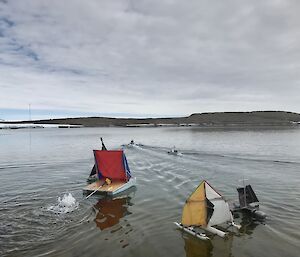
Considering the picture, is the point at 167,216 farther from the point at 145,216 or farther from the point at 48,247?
the point at 48,247

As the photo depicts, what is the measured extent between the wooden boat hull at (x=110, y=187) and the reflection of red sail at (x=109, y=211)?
1.52m

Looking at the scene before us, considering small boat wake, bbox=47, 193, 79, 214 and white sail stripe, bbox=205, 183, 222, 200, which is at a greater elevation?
white sail stripe, bbox=205, 183, 222, 200

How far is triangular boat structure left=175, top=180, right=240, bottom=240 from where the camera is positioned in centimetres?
2206

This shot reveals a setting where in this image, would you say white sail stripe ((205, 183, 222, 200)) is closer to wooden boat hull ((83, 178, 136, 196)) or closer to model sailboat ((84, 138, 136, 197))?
wooden boat hull ((83, 178, 136, 196))

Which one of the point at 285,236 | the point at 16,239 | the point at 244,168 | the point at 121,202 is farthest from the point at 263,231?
the point at 244,168

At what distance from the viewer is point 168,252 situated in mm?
19953

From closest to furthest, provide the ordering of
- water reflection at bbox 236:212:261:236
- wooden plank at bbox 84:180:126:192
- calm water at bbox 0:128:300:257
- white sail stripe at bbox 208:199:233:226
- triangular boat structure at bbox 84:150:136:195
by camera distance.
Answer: calm water at bbox 0:128:300:257 → white sail stripe at bbox 208:199:233:226 → water reflection at bbox 236:212:261:236 → wooden plank at bbox 84:180:126:192 → triangular boat structure at bbox 84:150:136:195

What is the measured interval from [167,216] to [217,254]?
303 inches

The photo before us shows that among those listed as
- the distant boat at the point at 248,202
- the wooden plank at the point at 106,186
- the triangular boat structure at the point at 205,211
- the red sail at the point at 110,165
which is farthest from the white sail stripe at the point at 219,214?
the red sail at the point at 110,165

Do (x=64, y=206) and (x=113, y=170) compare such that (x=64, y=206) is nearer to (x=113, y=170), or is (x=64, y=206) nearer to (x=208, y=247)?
(x=113, y=170)

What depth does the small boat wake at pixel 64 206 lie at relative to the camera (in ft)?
93.0

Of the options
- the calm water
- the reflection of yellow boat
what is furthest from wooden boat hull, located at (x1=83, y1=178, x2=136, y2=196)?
the reflection of yellow boat

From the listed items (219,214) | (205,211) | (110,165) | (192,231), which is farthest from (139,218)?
(110,165)

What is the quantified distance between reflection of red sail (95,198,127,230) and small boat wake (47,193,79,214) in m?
2.35
